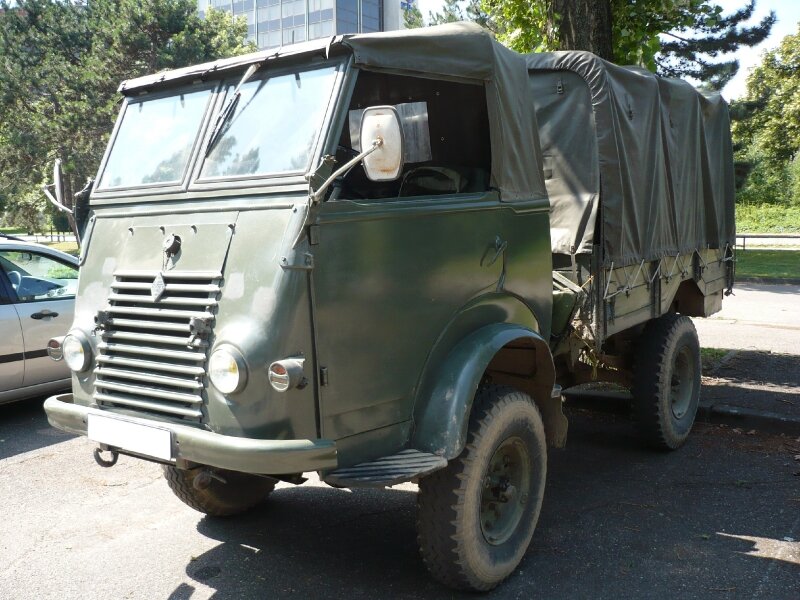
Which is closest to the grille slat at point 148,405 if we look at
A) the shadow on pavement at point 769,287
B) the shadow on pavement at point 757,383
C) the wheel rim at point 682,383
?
the wheel rim at point 682,383

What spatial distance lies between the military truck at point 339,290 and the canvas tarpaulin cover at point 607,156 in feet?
1.46

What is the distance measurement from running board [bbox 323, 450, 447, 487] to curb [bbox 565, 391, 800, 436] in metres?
3.39

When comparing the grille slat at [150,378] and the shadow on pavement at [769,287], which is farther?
the shadow on pavement at [769,287]

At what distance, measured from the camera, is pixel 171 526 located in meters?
4.79

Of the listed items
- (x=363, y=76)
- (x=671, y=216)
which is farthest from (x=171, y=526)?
(x=671, y=216)

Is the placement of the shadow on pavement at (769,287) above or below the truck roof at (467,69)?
below

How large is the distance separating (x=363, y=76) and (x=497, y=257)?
1145mm

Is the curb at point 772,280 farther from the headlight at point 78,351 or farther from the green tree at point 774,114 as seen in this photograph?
the headlight at point 78,351

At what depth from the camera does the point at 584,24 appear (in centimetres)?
792

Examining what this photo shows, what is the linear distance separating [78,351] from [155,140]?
3.88 feet

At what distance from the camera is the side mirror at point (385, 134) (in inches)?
129

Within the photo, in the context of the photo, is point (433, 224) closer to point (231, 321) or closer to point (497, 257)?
point (497, 257)

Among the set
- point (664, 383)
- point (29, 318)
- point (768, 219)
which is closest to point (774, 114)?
point (768, 219)

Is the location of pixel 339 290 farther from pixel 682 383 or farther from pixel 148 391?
pixel 682 383
